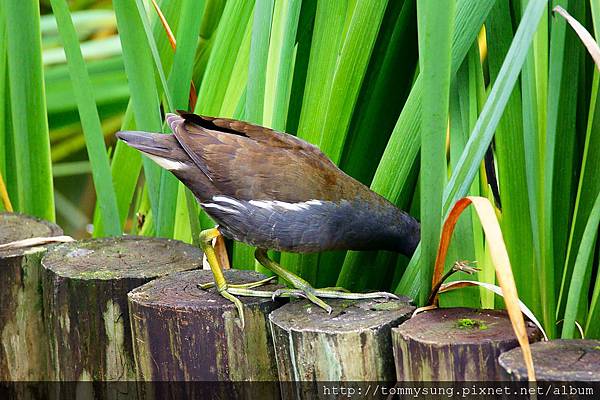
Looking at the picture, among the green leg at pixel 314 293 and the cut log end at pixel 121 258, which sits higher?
the cut log end at pixel 121 258

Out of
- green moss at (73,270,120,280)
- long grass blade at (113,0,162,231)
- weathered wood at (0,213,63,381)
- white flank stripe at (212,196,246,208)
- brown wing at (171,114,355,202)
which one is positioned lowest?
weathered wood at (0,213,63,381)

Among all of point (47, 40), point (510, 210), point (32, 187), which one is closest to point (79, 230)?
point (47, 40)

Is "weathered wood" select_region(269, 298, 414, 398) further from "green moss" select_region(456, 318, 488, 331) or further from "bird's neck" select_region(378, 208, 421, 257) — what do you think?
"bird's neck" select_region(378, 208, 421, 257)

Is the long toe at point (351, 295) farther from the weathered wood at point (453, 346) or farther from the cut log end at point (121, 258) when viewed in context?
the cut log end at point (121, 258)

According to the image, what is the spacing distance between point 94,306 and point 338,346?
0.57 meters

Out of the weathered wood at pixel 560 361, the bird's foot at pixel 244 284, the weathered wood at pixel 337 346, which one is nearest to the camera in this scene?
the weathered wood at pixel 560 361

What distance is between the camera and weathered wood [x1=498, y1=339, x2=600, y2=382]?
4.34ft

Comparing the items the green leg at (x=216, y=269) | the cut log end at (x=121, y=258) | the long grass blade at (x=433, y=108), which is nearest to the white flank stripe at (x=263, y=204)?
the green leg at (x=216, y=269)

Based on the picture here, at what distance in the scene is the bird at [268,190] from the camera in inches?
71.2

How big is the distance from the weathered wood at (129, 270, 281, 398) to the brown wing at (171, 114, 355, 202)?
225mm

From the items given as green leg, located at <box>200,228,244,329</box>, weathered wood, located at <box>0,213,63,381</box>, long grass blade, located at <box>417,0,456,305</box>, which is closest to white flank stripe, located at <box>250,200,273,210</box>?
green leg, located at <box>200,228,244,329</box>

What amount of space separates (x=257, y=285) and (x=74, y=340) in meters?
0.40

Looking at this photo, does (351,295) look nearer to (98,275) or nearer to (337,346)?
(337,346)

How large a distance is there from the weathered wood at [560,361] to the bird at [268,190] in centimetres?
47
